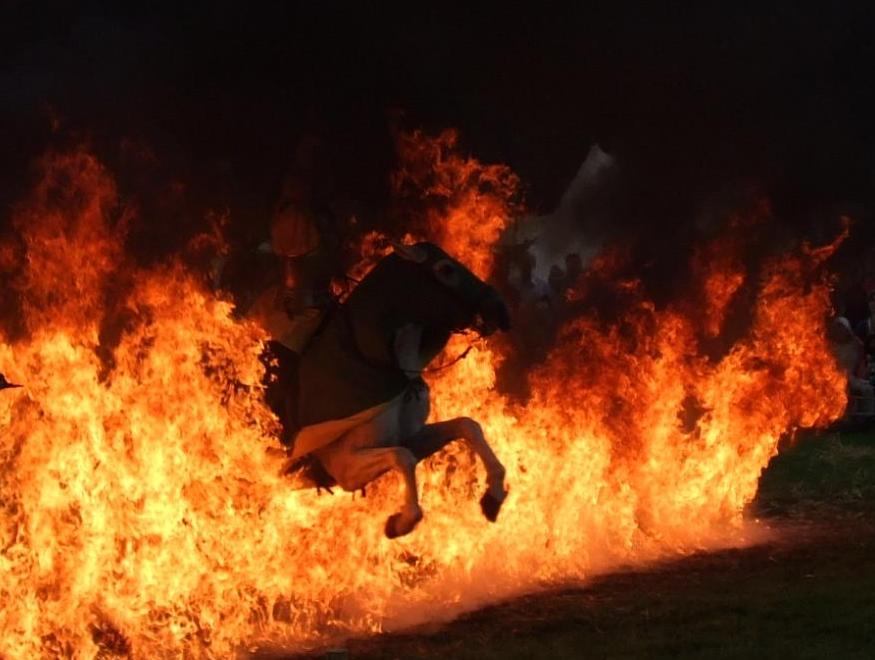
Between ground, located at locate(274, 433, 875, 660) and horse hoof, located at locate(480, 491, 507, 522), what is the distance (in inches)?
30.8

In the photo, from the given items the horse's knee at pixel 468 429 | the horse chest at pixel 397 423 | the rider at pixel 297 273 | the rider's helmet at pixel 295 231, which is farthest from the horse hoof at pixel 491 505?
Result: the rider's helmet at pixel 295 231

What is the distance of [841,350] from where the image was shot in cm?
2141

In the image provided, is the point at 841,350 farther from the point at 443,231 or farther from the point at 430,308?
the point at 430,308

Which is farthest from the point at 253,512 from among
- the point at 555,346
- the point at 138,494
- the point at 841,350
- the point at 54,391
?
the point at 841,350

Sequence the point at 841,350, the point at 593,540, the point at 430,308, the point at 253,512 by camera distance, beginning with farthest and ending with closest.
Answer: the point at 841,350, the point at 593,540, the point at 253,512, the point at 430,308

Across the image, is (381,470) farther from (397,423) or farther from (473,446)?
(473,446)

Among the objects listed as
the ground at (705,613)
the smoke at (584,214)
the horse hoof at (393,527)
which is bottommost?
the ground at (705,613)

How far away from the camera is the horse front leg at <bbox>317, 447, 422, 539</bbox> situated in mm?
9758

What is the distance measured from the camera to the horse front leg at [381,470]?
9.76 metres

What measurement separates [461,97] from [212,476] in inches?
133

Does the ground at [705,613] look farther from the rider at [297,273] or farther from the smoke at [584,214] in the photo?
the smoke at [584,214]

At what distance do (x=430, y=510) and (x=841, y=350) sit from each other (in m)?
11.0

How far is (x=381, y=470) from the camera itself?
1003 cm

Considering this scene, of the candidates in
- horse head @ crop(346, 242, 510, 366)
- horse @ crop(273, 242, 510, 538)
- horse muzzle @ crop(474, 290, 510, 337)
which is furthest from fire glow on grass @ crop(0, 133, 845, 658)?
horse muzzle @ crop(474, 290, 510, 337)
